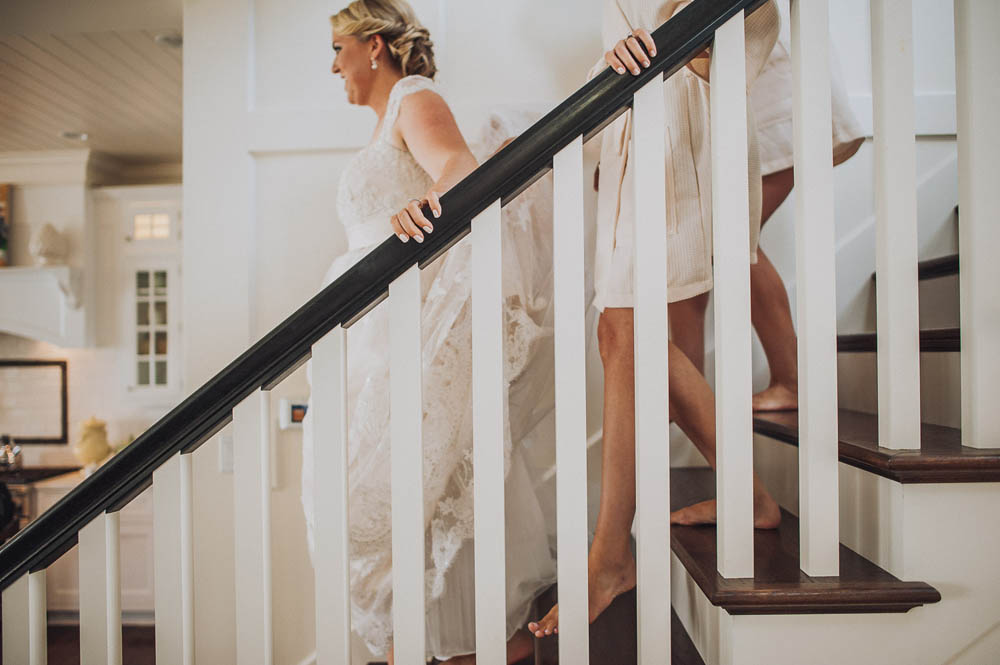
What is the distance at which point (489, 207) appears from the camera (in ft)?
2.74

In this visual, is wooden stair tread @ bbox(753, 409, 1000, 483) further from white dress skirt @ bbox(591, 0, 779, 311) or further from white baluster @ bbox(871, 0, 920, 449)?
white dress skirt @ bbox(591, 0, 779, 311)

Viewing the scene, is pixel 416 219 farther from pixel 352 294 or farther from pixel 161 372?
pixel 161 372

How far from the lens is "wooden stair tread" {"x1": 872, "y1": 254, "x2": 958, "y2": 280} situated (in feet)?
4.66

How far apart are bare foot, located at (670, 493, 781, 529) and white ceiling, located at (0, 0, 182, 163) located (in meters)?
2.36

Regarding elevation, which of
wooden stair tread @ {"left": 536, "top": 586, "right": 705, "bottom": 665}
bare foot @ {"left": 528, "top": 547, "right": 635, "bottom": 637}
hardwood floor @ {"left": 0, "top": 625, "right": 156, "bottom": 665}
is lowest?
hardwood floor @ {"left": 0, "top": 625, "right": 156, "bottom": 665}

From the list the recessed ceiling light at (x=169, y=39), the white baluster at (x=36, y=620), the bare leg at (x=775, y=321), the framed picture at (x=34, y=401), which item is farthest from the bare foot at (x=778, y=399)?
the framed picture at (x=34, y=401)

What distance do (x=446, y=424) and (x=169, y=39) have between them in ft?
8.41

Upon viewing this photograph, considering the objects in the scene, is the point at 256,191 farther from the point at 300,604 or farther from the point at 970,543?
the point at 970,543

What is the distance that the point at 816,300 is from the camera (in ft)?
2.69

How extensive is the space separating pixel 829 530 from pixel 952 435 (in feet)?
1.27

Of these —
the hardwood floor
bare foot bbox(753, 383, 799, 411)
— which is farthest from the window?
bare foot bbox(753, 383, 799, 411)

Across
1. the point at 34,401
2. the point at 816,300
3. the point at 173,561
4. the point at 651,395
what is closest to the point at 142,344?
the point at 34,401

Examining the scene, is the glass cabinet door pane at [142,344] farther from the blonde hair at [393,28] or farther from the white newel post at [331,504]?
the white newel post at [331,504]

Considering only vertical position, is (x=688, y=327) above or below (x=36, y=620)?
above
